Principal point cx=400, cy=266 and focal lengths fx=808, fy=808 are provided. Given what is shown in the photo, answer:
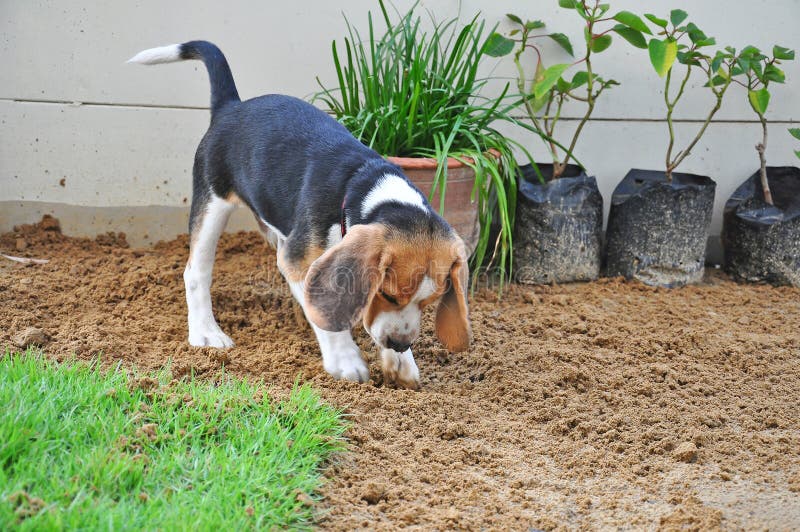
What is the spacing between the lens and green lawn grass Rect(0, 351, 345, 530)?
234 cm

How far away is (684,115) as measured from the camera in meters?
5.98

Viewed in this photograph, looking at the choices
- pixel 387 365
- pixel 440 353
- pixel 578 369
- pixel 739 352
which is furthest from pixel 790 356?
pixel 387 365

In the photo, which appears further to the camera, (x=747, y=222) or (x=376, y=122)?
(x=747, y=222)

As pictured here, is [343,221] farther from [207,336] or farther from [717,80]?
[717,80]

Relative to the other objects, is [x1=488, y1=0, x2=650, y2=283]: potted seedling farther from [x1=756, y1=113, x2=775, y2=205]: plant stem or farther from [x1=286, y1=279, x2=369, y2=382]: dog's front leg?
[x1=286, y1=279, x2=369, y2=382]: dog's front leg

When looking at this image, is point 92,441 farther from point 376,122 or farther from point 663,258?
point 663,258

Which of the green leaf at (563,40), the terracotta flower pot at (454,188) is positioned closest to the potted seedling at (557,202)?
the green leaf at (563,40)

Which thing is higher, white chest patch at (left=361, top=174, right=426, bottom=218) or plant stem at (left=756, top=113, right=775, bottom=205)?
plant stem at (left=756, top=113, right=775, bottom=205)

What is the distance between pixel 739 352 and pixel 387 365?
1948 millimetres

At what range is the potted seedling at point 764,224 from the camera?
5.50 metres

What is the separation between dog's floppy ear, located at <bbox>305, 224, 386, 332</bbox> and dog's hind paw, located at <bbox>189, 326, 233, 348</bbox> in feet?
3.88

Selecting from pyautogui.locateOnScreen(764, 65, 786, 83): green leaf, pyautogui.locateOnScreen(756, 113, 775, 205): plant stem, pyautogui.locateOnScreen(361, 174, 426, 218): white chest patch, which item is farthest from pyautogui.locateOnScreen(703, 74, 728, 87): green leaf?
pyautogui.locateOnScreen(361, 174, 426, 218): white chest patch

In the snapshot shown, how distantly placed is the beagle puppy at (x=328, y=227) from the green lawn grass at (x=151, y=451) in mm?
461

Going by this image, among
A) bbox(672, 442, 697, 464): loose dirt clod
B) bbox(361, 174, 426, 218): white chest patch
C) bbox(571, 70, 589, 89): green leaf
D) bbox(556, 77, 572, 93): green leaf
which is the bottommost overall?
bbox(672, 442, 697, 464): loose dirt clod
